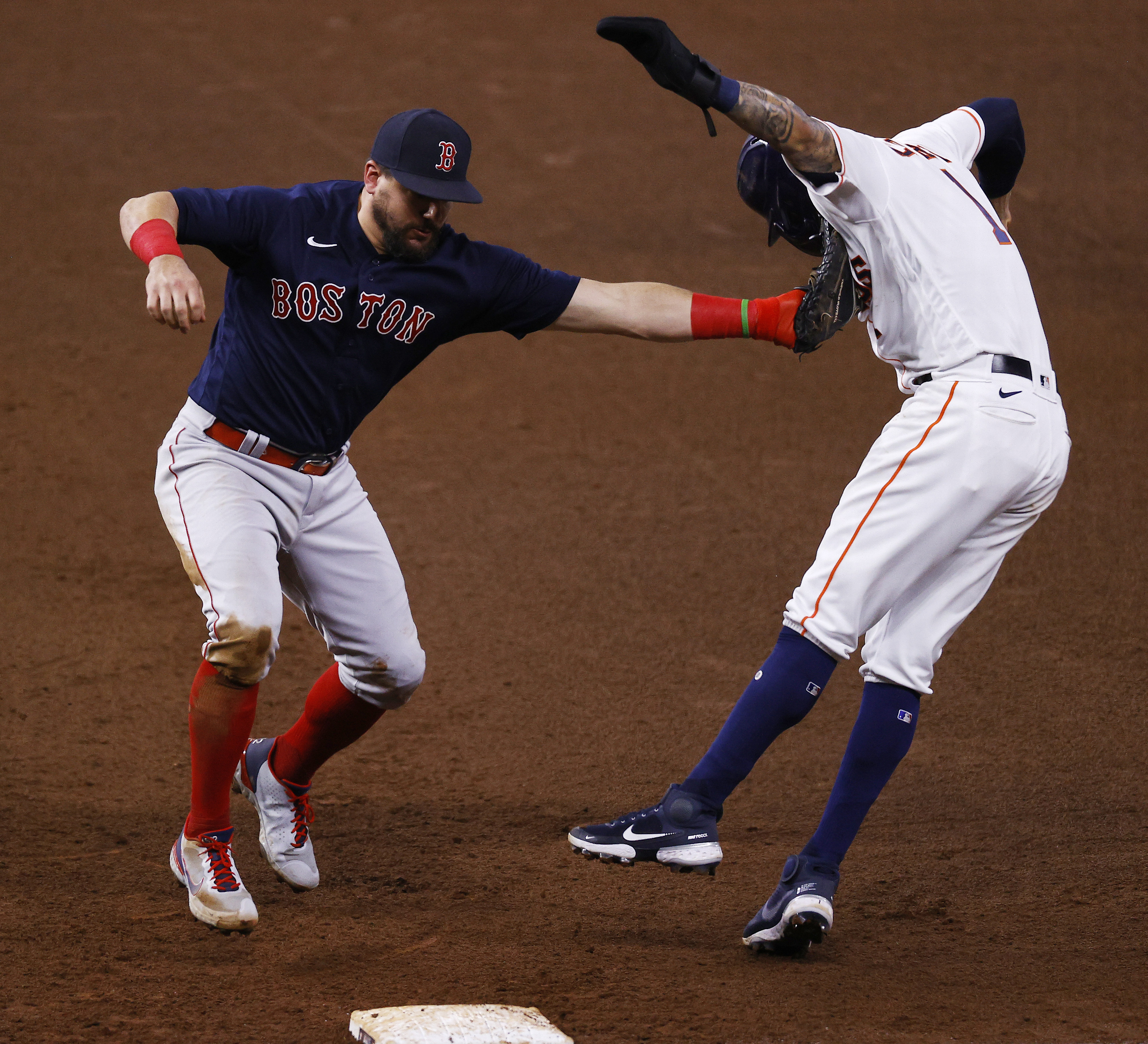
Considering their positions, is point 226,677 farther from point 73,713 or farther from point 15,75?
point 15,75

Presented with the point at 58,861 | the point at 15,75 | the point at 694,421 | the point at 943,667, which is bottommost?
the point at 58,861

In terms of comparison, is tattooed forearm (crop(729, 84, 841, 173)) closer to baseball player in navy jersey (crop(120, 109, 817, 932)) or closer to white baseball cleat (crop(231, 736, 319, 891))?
baseball player in navy jersey (crop(120, 109, 817, 932))

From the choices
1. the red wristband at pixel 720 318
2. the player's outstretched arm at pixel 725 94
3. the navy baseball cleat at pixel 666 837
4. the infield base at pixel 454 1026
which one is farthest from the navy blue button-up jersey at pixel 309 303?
the infield base at pixel 454 1026

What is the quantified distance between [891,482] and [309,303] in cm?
159

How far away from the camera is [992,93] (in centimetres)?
1149

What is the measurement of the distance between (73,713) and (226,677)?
176 centimetres

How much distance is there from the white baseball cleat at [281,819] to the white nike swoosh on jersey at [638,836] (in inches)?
39.9

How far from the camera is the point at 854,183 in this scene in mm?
3273

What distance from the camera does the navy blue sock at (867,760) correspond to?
135 inches

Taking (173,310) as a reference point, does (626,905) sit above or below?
below

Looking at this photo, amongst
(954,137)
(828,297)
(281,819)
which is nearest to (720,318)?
(828,297)

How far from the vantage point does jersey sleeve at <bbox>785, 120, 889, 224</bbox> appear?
326 centimetres

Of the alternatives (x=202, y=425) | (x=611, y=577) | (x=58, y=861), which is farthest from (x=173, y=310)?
(x=611, y=577)

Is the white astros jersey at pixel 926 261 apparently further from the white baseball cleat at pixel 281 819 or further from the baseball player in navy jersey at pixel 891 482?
the white baseball cleat at pixel 281 819
